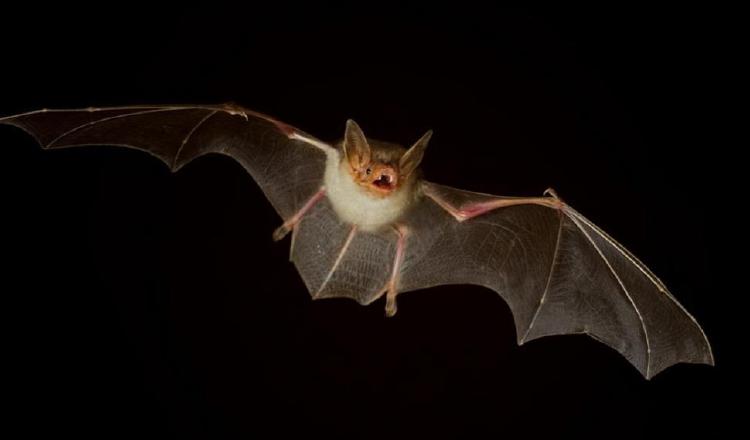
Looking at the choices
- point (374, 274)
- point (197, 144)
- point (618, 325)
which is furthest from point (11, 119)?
point (618, 325)

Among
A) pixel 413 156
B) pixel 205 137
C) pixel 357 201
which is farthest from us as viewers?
pixel 205 137

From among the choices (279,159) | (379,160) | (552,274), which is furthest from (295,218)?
(552,274)

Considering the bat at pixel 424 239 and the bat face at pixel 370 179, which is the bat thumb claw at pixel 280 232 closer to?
the bat at pixel 424 239

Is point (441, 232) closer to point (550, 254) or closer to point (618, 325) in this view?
point (550, 254)

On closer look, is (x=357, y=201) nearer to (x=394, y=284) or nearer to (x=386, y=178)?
(x=386, y=178)

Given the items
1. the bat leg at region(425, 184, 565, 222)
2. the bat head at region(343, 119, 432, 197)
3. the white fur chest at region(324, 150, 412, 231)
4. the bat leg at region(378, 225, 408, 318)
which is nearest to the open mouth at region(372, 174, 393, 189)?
the bat head at region(343, 119, 432, 197)
